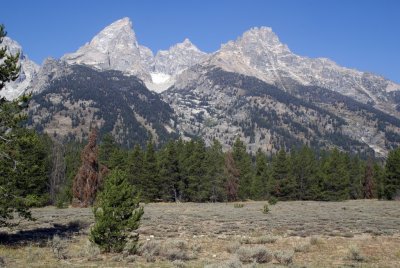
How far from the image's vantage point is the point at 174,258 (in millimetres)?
19297

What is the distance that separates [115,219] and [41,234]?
35.1 ft

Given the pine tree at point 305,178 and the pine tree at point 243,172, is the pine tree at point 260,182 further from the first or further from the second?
the pine tree at point 305,178

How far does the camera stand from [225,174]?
280 feet

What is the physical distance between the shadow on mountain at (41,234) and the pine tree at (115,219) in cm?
471

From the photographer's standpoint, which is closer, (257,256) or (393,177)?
(257,256)

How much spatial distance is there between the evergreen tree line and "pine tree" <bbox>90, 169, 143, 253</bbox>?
2054 inches

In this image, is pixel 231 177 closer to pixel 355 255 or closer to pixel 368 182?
pixel 368 182

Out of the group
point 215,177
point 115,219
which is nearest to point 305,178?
point 215,177

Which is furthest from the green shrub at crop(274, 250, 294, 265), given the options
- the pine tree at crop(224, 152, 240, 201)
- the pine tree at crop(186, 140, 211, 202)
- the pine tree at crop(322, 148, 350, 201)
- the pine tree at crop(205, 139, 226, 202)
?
the pine tree at crop(322, 148, 350, 201)

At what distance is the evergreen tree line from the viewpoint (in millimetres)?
78938

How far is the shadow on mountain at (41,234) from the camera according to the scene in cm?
2378

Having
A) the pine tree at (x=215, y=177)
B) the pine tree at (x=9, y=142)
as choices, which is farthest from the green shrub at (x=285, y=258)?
the pine tree at (x=215, y=177)

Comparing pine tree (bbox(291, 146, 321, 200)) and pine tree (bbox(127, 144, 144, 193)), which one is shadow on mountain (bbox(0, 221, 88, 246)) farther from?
pine tree (bbox(291, 146, 321, 200))

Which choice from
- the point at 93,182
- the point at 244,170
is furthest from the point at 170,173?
the point at 93,182
